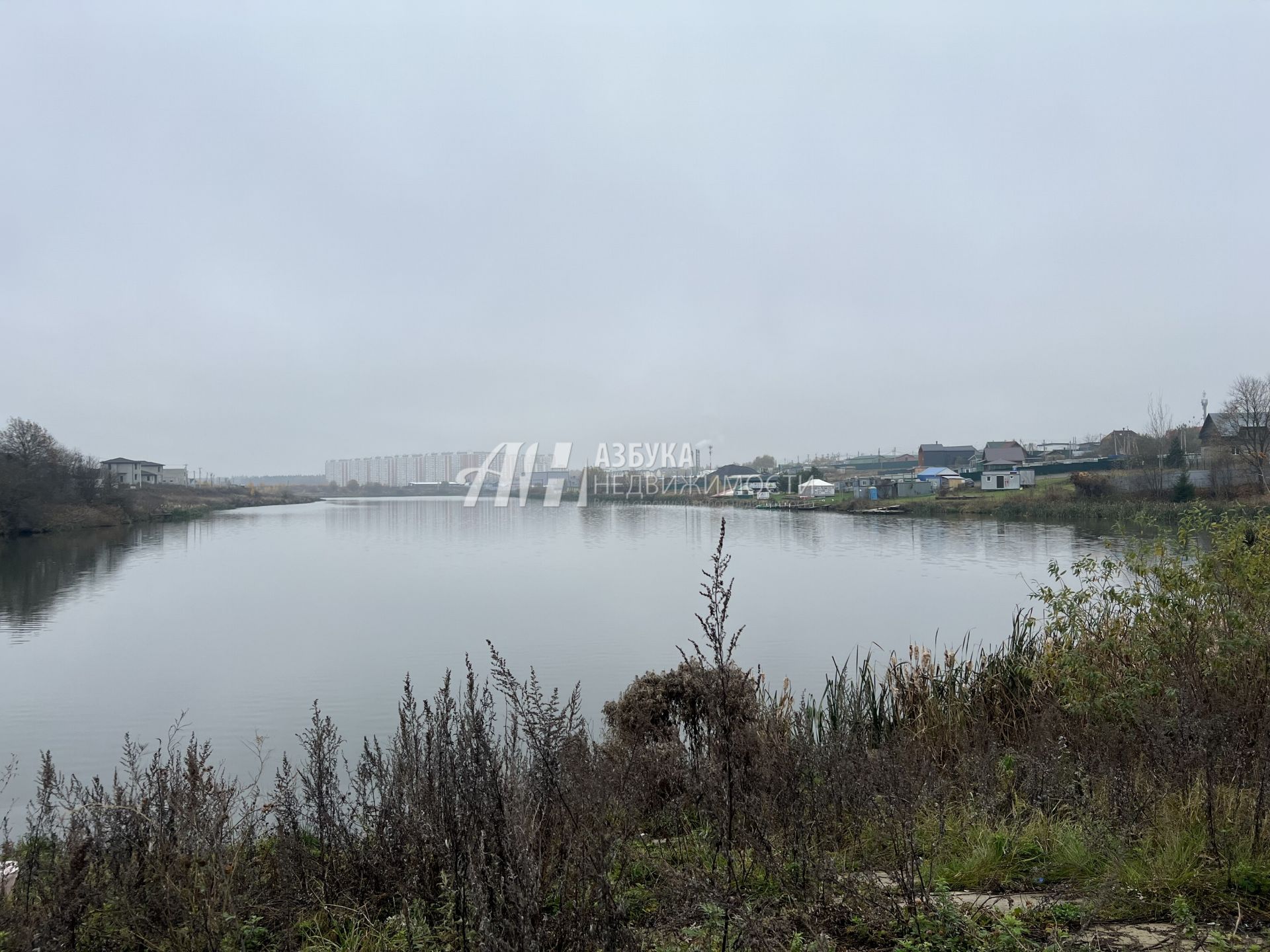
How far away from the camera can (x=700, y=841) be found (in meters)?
3.73

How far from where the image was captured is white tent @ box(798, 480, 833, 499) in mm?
82825

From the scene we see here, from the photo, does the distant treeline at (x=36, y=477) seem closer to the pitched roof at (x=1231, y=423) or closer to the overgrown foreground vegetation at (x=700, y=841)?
the overgrown foreground vegetation at (x=700, y=841)

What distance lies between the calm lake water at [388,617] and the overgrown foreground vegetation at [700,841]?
4095mm

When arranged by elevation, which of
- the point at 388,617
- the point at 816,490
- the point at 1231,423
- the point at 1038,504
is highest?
the point at 1231,423

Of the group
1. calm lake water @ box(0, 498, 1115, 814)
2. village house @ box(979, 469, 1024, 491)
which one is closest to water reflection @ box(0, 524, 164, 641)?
calm lake water @ box(0, 498, 1115, 814)

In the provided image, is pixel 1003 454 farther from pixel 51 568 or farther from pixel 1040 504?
pixel 51 568

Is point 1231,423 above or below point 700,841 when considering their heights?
above

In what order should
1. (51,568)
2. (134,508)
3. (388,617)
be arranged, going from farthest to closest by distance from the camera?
(134,508)
(51,568)
(388,617)

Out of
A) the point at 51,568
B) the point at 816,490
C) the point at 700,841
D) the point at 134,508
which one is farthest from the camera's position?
the point at 816,490

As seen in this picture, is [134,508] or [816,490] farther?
[816,490]

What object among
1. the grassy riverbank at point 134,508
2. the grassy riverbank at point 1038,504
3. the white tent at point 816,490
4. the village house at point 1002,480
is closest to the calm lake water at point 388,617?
the grassy riverbank at point 1038,504

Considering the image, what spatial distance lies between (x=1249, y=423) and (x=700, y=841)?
58.1m

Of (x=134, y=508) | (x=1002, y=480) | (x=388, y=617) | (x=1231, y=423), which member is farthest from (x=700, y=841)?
(x=134, y=508)

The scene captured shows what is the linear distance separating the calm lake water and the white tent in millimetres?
44087
